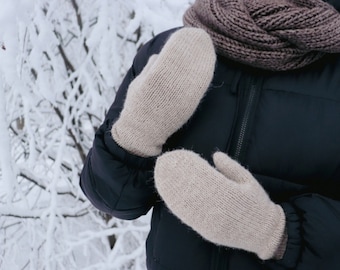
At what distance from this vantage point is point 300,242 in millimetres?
718

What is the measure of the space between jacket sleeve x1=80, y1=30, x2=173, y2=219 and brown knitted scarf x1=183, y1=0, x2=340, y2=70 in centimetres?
22

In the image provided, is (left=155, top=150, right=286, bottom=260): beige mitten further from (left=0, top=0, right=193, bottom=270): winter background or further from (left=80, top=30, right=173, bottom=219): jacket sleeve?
(left=0, top=0, right=193, bottom=270): winter background

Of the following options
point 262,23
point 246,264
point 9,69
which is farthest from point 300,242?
point 9,69

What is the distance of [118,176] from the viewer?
847 millimetres

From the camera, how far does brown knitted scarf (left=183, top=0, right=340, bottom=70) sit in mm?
724

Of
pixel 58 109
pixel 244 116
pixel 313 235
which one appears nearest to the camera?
pixel 313 235

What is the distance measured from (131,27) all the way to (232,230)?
4.22ft

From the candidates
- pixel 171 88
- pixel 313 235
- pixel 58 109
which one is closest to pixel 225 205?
pixel 313 235

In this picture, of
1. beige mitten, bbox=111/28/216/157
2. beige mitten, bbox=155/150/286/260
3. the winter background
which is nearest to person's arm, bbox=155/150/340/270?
beige mitten, bbox=155/150/286/260

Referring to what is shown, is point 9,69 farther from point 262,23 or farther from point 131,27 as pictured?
point 262,23

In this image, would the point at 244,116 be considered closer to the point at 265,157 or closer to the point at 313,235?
the point at 265,157

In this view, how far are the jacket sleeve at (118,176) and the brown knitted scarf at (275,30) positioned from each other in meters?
0.22

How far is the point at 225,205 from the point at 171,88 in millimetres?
289

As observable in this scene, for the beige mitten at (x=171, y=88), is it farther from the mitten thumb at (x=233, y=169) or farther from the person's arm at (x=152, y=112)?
the mitten thumb at (x=233, y=169)
